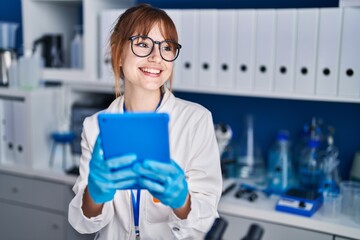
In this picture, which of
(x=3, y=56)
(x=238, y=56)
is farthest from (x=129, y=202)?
(x=3, y=56)

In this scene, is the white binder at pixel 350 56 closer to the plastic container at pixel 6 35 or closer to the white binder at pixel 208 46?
the white binder at pixel 208 46

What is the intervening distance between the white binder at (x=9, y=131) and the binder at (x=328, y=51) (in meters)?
1.58

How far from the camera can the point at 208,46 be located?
1.98 metres

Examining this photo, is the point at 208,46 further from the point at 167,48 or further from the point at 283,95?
the point at 167,48

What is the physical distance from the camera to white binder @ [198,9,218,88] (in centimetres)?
195

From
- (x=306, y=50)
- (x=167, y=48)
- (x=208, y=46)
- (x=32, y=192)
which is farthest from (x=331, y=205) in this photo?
(x=32, y=192)

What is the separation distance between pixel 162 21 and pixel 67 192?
1.32m

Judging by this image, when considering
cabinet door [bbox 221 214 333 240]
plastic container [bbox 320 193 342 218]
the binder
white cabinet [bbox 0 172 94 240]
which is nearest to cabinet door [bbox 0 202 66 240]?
white cabinet [bbox 0 172 94 240]

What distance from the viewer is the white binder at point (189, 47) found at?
1986mm

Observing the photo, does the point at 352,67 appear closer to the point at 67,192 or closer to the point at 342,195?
the point at 342,195

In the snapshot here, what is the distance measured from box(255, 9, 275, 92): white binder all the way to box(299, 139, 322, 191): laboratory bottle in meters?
0.34

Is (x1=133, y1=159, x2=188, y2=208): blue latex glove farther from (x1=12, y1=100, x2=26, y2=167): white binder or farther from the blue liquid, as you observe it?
(x1=12, y1=100, x2=26, y2=167): white binder

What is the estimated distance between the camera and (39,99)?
90.9 inches

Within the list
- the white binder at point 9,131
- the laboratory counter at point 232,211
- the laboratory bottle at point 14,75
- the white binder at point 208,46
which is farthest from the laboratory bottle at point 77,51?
the white binder at point 208,46
